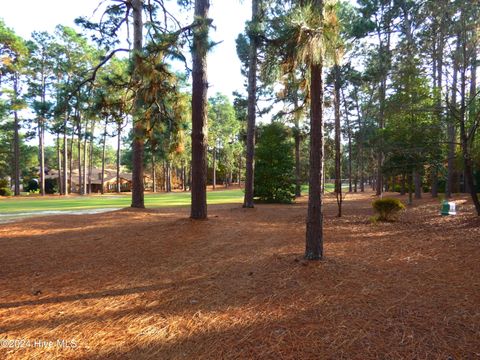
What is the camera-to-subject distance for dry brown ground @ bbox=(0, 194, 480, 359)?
8.46ft

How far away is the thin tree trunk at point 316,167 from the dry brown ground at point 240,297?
1.19 ft

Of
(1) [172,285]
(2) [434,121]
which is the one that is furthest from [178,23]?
(2) [434,121]

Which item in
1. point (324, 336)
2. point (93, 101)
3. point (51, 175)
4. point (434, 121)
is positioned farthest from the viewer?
point (51, 175)

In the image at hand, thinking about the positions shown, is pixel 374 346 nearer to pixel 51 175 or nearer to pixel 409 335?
pixel 409 335

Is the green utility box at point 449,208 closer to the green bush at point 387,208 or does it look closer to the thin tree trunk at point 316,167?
the green bush at point 387,208

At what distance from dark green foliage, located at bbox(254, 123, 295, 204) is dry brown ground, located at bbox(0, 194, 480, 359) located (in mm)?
10880

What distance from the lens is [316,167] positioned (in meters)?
4.72

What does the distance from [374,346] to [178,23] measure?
1038cm

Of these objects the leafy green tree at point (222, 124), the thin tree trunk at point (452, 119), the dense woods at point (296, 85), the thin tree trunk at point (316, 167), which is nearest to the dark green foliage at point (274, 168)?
the dense woods at point (296, 85)

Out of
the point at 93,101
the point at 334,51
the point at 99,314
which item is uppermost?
the point at 93,101

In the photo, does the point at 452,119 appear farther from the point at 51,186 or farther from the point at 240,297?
the point at 51,186

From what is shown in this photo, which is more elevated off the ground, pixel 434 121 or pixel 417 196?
pixel 434 121

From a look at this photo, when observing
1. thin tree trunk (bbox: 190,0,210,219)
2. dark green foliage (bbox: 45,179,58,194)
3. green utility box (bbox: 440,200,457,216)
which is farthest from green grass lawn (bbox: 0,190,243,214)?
dark green foliage (bbox: 45,179,58,194)

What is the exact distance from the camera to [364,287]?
3770 mm
